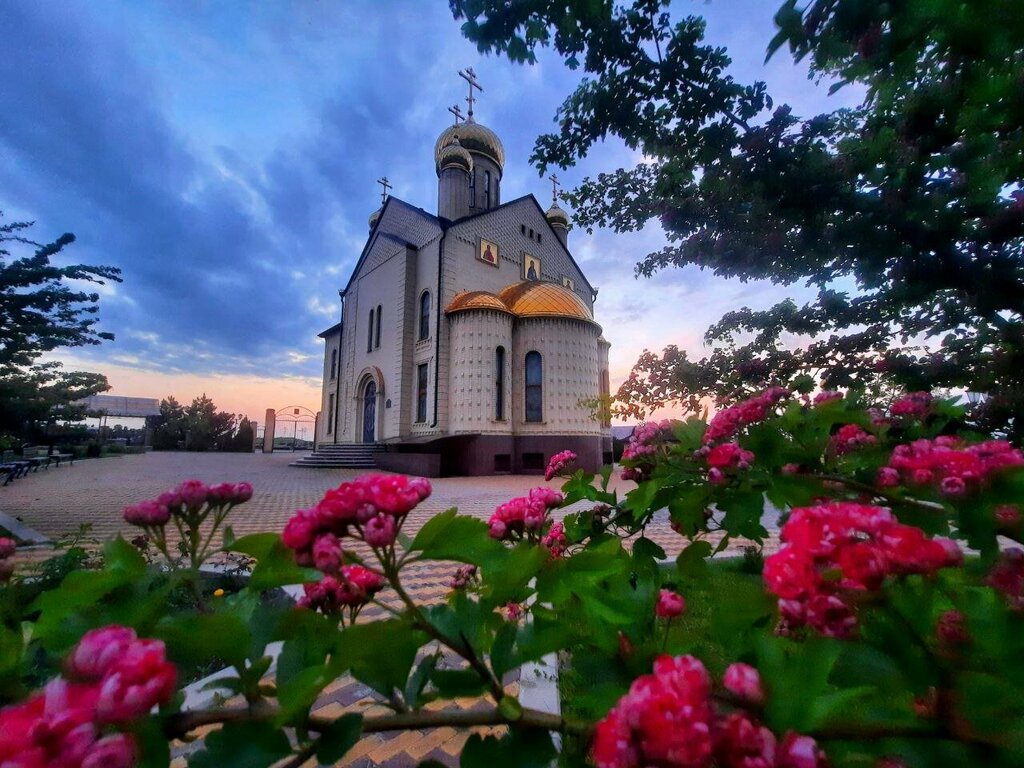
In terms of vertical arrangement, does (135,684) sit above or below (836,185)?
below

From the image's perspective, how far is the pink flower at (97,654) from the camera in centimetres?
48

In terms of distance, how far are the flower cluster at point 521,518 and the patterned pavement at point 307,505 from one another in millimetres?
431

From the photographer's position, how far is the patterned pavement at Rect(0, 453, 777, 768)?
1.98 metres

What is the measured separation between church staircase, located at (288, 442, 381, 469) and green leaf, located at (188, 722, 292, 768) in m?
16.7

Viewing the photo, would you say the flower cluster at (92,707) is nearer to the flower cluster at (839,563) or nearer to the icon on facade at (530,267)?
the flower cluster at (839,563)

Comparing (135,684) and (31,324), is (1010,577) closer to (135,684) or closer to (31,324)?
(135,684)

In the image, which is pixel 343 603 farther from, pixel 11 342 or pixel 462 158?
pixel 462 158

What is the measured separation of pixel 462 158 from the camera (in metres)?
18.7

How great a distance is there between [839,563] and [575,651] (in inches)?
18.5

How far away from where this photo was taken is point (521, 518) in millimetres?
1330

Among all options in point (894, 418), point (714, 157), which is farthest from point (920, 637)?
point (714, 157)

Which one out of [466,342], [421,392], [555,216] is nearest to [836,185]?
[466,342]

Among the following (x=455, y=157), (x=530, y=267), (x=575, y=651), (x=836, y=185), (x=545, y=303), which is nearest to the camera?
(x=575, y=651)

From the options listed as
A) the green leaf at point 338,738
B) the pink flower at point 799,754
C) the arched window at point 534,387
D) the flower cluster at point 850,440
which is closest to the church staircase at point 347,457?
the arched window at point 534,387
